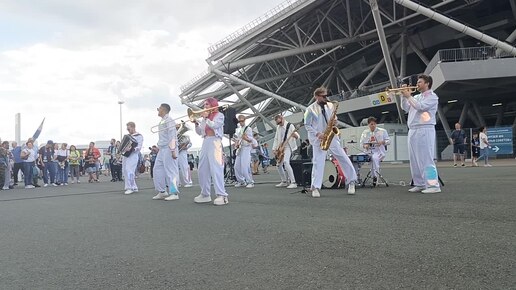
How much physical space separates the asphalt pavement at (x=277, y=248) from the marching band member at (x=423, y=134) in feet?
4.37

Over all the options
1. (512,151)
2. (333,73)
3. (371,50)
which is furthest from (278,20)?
(512,151)

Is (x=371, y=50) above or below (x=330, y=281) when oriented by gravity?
above

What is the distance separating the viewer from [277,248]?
3787 millimetres

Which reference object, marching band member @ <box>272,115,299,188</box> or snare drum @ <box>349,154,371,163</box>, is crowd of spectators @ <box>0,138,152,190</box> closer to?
marching band member @ <box>272,115,299,188</box>

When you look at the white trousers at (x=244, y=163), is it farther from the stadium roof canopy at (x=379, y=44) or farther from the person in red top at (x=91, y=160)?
the stadium roof canopy at (x=379, y=44)

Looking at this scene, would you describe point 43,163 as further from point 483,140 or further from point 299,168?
point 483,140

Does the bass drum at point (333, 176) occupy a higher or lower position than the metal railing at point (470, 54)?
lower

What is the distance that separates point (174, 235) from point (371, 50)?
50.5 metres

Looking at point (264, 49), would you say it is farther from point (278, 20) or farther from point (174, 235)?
point (174, 235)

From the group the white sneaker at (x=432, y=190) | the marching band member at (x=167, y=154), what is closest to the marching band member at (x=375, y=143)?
the white sneaker at (x=432, y=190)

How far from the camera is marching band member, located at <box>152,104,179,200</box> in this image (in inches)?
349

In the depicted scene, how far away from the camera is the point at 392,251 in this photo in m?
3.46

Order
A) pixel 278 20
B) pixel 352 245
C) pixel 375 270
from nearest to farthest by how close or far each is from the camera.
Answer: pixel 375 270, pixel 352 245, pixel 278 20

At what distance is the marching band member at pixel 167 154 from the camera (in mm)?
8867
